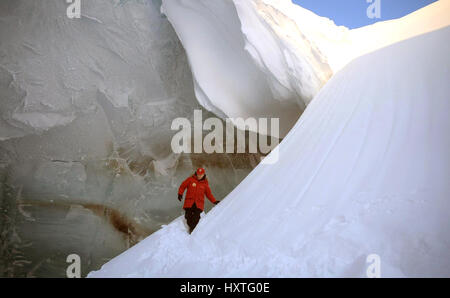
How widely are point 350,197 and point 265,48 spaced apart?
2547 millimetres

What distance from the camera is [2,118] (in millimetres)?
4422

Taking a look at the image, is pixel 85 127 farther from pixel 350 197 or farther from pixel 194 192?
pixel 350 197

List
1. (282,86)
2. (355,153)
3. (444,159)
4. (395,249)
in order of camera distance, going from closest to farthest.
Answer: (395,249) → (444,159) → (355,153) → (282,86)

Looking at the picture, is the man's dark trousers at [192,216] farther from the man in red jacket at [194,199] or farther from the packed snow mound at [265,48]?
the packed snow mound at [265,48]

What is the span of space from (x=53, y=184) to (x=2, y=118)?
127 centimetres

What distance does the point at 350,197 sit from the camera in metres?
1.88

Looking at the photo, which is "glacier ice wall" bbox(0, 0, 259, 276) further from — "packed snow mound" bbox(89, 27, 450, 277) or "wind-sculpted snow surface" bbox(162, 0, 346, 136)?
"packed snow mound" bbox(89, 27, 450, 277)

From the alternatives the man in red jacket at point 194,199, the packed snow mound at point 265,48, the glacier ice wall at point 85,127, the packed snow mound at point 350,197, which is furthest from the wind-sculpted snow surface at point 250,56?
the man in red jacket at point 194,199

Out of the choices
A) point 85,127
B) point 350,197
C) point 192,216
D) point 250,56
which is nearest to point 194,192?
point 192,216

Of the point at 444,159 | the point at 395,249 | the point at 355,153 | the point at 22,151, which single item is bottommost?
the point at 395,249

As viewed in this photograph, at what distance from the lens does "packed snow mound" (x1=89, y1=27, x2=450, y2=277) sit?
152 centimetres

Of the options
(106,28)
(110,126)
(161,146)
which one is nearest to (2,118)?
(110,126)
